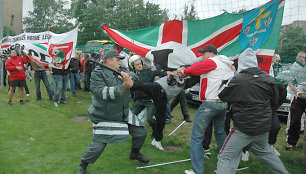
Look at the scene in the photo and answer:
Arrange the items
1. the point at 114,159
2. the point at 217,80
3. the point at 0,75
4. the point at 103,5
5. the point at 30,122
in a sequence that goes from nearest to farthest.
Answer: the point at 217,80 → the point at 114,159 → the point at 30,122 → the point at 0,75 → the point at 103,5

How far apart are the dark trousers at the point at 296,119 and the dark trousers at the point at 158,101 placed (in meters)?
2.59

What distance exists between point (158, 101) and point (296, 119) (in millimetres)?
2783

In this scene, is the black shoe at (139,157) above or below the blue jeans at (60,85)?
below

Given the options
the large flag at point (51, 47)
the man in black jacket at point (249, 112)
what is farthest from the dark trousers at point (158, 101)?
the large flag at point (51, 47)

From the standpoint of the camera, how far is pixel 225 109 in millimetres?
3508

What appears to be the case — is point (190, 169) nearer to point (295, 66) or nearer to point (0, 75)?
point (295, 66)

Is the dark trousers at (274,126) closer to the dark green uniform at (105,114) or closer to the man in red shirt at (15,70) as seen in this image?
the dark green uniform at (105,114)

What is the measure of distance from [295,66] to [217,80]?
5.85 ft

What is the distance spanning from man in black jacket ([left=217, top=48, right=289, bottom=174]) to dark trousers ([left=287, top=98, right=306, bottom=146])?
214cm

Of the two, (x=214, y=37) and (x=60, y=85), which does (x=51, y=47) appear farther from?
(x=214, y=37)

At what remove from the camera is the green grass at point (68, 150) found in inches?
145

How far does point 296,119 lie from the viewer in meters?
4.71

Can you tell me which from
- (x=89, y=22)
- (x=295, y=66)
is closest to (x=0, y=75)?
(x=89, y=22)

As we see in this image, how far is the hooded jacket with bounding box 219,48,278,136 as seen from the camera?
2.76 metres
